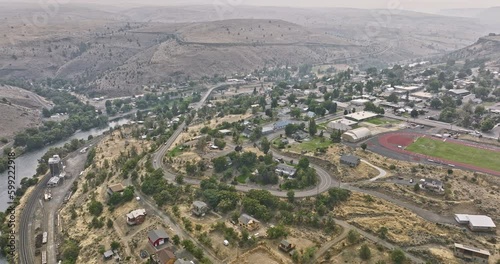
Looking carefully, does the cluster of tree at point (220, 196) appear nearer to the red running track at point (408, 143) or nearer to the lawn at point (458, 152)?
the red running track at point (408, 143)

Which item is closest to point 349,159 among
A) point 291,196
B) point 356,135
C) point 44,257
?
point 356,135

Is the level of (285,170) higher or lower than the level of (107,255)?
higher

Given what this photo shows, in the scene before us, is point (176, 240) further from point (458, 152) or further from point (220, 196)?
point (458, 152)

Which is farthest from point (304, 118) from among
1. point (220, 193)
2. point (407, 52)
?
point (407, 52)

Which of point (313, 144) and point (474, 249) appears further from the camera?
point (313, 144)

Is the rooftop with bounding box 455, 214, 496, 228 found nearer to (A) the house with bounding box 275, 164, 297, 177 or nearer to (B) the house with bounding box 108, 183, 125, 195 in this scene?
(A) the house with bounding box 275, 164, 297, 177

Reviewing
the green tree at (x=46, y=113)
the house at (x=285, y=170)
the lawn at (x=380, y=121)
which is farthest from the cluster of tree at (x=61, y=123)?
the lawn at (x=380, y=121)

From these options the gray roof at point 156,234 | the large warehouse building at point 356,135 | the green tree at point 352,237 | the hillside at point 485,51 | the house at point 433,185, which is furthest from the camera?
the hillside at point 485,51
